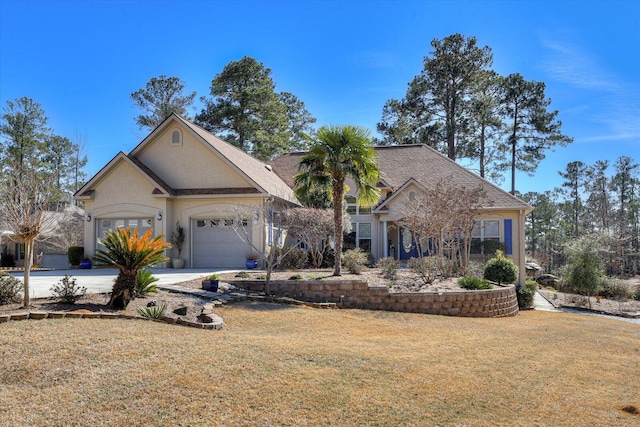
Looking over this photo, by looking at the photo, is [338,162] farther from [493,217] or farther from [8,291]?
[493,217]

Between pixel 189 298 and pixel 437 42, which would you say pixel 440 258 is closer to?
pixel 189 298

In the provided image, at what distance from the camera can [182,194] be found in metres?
21.1

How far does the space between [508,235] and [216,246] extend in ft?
45.8

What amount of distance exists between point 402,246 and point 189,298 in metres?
14.6

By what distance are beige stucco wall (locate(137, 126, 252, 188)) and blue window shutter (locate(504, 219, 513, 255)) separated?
12.8 m

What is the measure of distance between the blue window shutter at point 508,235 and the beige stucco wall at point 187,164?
12.8 metres

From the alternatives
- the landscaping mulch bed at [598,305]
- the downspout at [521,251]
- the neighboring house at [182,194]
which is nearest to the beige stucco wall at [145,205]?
the neighboring house at [182,194]

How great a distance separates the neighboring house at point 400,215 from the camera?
73.4 ft

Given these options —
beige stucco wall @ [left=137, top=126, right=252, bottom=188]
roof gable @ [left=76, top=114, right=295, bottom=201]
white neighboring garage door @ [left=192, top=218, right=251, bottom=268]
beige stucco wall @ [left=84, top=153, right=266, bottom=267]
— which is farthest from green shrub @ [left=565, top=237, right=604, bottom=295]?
beige stucco wall @ [left=137, top=126, right=252, bottom=188]

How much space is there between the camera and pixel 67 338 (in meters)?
6.71

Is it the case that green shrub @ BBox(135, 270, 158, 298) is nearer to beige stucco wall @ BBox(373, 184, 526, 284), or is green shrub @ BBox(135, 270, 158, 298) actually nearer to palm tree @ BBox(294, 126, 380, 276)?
palm tree @ BBox(294, 126, 380, 276)

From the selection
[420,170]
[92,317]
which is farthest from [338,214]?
A: [420,170]

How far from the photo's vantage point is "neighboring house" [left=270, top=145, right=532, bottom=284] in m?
22.4

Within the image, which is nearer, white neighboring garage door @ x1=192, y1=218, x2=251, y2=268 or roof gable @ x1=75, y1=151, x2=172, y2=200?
roof gable @ x1=75, y1=151, x2=172, y2=200
